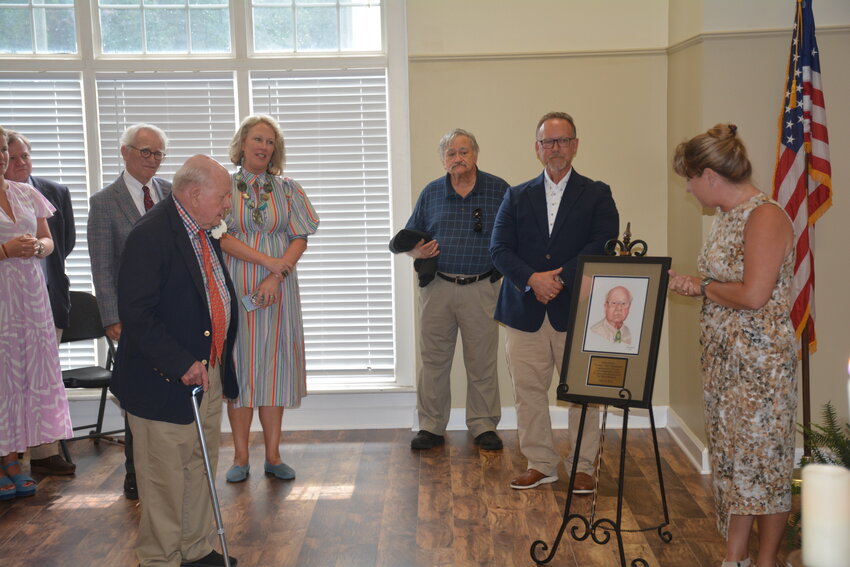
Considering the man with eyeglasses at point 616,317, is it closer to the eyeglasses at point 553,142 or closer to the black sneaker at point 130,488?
the eyeglasses at point 553,142

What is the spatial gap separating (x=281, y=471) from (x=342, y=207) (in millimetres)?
1841

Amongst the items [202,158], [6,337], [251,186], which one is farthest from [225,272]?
[6,337]

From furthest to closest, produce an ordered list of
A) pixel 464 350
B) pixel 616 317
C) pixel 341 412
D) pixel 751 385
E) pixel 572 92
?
pixel 341 412
pixel 572 92
pixel 464 350
pixel 616 317
pixel 751 385

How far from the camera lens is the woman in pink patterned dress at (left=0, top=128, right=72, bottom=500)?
3.96 meters

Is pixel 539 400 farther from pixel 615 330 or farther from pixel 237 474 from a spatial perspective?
pixel 237 474

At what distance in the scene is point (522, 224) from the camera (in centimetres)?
409

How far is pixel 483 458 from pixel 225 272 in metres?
2.13

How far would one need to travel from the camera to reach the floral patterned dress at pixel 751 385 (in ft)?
9.21

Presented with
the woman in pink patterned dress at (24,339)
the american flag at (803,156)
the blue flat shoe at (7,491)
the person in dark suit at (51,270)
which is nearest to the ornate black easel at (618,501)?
the american flag at (803,156)

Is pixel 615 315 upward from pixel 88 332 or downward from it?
upward

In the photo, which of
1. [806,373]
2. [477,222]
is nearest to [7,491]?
[477,222]

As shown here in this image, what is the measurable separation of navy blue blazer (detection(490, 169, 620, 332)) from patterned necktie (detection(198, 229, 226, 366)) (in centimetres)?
150

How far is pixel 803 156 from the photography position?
155 inches

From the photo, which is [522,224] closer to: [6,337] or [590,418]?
[590,418]
